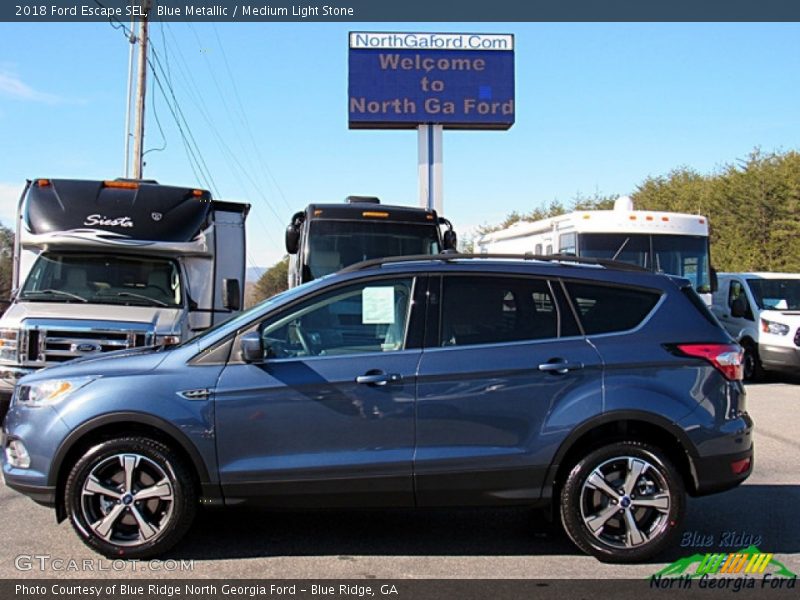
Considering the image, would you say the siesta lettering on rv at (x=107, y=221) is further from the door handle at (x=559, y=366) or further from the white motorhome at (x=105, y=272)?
the door handle at (x=559, y=366)

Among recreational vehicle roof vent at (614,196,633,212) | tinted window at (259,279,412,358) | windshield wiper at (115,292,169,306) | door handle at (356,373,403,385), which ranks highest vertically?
recreational vehicle roof vent at (614,196,633,212)

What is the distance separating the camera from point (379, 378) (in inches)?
195

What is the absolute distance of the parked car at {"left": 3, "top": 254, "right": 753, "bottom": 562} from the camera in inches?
194

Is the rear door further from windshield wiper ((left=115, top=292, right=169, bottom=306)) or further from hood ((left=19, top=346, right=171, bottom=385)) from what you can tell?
windshield wiper ((left=115, top=292, right=169, bottom=306))

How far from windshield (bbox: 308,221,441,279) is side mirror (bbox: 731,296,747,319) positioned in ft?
20.6

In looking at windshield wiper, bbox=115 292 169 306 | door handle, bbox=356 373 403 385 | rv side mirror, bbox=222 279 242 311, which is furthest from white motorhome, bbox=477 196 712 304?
door handle, bbox=356 373 403 385

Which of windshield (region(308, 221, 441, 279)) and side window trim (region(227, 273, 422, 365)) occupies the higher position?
windshield (region(308, 221, 441, 279))

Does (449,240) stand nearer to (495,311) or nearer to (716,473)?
(495,311)

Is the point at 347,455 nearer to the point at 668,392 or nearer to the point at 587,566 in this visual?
the point at 587,566

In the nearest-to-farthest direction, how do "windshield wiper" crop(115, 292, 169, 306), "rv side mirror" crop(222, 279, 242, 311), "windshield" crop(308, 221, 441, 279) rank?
"windshield wiper" crop(115, 292, 169, 306), "rv side mirror" crop(222, 279, 242, 311), "windshield" crop(308, 221, 441, 279)

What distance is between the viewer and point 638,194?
4509 centimetres

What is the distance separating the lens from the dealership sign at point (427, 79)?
74.0 feet

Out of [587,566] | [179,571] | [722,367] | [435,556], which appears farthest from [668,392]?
[179,571]

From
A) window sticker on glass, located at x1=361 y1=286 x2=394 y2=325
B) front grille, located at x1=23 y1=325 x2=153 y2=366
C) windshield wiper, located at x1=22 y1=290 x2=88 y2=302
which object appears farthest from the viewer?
windshield wiper, located at x1=22 y1=290 x2=88 y2=302
